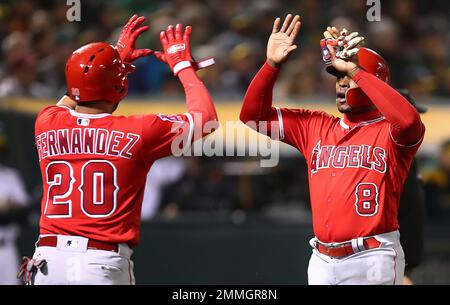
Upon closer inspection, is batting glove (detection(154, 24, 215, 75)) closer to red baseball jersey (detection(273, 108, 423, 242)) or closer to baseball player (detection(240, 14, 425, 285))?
baseball player (detection(240, 14, 425, 285))

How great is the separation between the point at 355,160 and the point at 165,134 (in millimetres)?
1053

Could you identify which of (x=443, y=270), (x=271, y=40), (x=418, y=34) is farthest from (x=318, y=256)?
(x=418, y=34)

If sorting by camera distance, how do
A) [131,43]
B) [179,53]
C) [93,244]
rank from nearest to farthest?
[93,244]
[179,53]
[131,43]

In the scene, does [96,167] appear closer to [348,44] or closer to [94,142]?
[94,142]

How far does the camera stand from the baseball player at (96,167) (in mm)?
4730

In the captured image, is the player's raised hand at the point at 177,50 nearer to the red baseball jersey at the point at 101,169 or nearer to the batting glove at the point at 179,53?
the batting glove at the point at 179,53

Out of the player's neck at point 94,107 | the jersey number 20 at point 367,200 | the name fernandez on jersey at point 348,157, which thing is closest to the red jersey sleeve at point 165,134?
the player's neck at point 94,107

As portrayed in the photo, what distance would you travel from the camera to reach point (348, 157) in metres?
5.05

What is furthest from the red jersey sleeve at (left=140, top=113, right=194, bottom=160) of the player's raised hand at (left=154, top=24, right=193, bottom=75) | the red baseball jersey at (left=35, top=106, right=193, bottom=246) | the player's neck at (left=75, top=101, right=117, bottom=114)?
the player's raised hand at (left=154, top=24, right=193, bottom=75)

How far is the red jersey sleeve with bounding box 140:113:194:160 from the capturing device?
4.86 metres

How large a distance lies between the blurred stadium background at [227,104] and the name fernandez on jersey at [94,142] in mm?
2879

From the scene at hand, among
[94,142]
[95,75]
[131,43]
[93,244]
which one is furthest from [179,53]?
[93,244]

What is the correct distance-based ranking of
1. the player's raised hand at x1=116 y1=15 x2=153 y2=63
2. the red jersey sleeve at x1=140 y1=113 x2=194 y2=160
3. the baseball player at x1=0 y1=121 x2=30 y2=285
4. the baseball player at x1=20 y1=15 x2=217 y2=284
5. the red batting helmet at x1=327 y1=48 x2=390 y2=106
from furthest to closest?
the baseball player at x1=0 y1=121 x2=30 y2=285 < the player's raised hand at x1=116 y1=15 x2=153 y2=63 < the red batting helmet at x1=327 y1=48 x2=390 y2=106 < the red jersey sleeve at x1=140 y1=113 x2=194 y2=160 < the baseball player at x1=20 y1=15 x2=217 y2=284

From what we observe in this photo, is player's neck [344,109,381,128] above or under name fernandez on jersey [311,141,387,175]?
above
